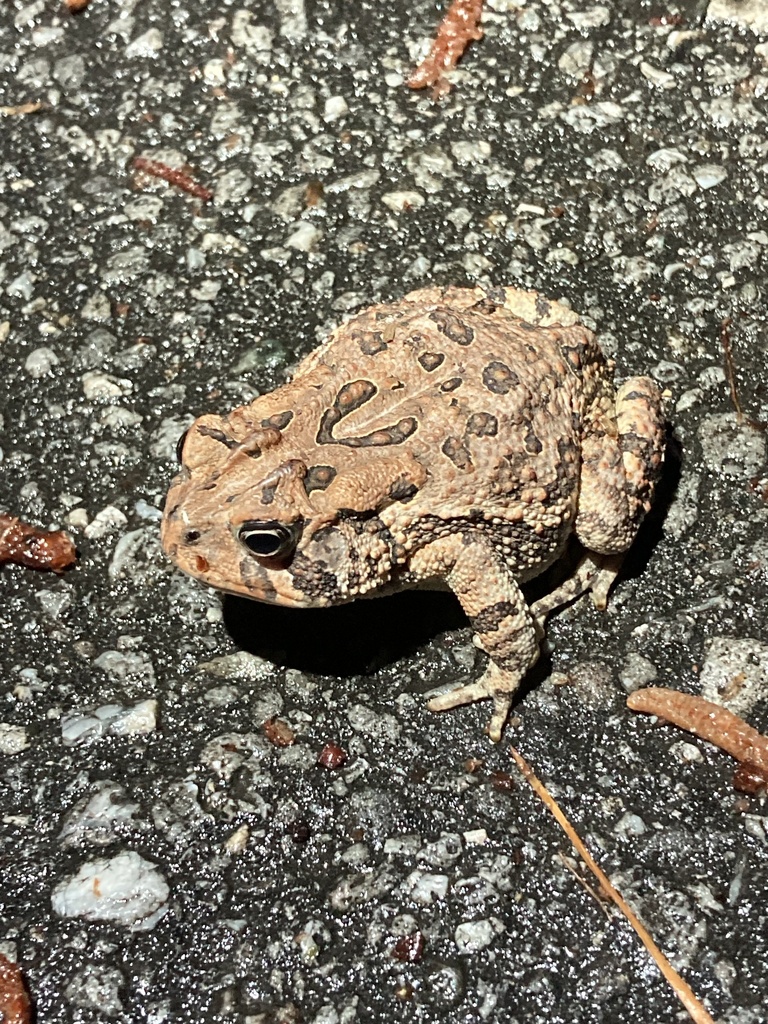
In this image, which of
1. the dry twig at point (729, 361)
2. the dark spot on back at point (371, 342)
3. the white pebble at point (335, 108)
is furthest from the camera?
the white pebble at point (335, 108)

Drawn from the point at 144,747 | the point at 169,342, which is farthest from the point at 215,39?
the point at 144,747

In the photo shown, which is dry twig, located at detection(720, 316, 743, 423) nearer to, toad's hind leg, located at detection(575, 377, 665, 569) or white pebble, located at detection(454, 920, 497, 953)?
toad's hind leg, located at detection(575, 377, 665, 569)

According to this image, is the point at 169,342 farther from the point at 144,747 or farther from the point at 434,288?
the point at 144,747

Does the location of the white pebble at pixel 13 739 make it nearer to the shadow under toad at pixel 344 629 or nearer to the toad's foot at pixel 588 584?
the shadow under toad at pixel 344 629

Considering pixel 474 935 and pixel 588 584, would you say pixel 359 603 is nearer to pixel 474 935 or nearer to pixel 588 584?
pixel 588 584

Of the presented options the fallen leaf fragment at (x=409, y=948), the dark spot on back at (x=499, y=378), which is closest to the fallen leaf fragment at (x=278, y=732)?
the fallen leaf fragment at (x=409, y=948)

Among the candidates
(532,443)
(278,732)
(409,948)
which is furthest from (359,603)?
(409,948)

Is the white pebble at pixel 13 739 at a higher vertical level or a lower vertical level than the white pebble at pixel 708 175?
lower
